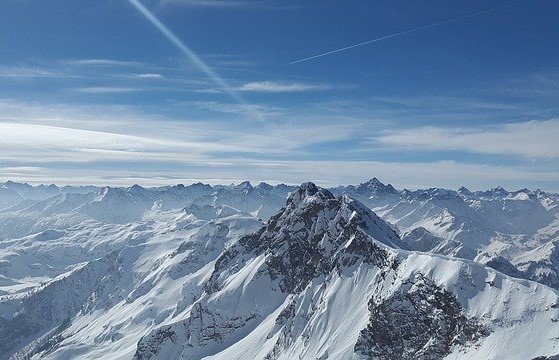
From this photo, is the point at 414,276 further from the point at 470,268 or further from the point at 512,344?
the point at 512,344

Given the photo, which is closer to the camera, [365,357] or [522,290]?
[522,290]

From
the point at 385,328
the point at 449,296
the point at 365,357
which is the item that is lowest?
the point at 365,357

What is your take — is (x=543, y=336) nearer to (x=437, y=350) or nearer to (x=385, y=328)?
(x=437, y=350)

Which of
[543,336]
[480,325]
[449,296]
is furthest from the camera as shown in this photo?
[449,296]

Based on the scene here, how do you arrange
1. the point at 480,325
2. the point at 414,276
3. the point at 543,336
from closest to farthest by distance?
the point at 543,336 < the point at 480,325 < the point at 414,276

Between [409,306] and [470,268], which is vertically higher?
[470,268]

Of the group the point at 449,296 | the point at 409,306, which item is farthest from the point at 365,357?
the point at 449,296
